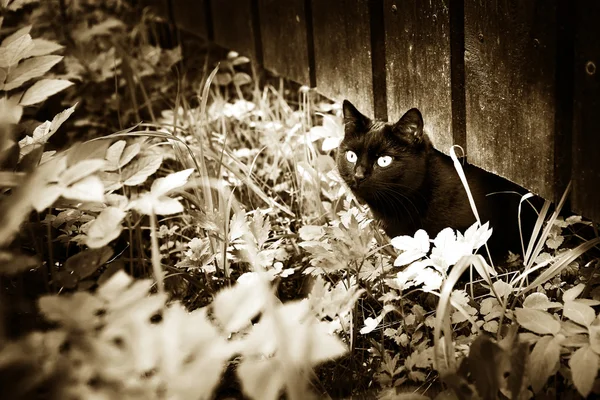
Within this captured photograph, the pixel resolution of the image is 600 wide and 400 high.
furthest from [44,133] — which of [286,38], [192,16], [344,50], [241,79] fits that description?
[192,16]

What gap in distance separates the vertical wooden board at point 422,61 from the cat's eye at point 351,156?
0.26 metres

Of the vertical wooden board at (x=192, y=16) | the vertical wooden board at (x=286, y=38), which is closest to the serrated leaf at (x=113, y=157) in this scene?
the vertical wooden board at (x=286, y=38)

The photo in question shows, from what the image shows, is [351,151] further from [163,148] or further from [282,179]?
[163,148]

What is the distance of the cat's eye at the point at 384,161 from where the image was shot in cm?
202

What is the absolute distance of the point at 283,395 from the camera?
1.38 m

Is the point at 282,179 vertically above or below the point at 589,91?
below

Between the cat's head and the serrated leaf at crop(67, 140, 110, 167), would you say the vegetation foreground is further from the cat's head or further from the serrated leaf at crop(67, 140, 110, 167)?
the cat's head

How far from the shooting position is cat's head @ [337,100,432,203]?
201 cm

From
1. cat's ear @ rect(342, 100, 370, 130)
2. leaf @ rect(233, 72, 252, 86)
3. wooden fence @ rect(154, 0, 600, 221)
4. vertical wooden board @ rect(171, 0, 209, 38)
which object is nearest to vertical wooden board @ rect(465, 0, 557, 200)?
wooden fence @ rect(154, 0, 600, 221)

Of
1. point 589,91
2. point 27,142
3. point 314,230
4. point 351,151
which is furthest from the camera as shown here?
point 351,151

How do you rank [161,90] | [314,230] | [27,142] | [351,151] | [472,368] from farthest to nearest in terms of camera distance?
[161,90] < [351,151] < [314,230] < [27,142] < [472,368]

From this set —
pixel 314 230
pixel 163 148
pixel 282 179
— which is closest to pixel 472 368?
pixel 314 230

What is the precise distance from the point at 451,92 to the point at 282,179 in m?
0.88

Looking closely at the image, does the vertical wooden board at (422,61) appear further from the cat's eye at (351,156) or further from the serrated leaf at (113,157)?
the serrated leaf at (113,157)
